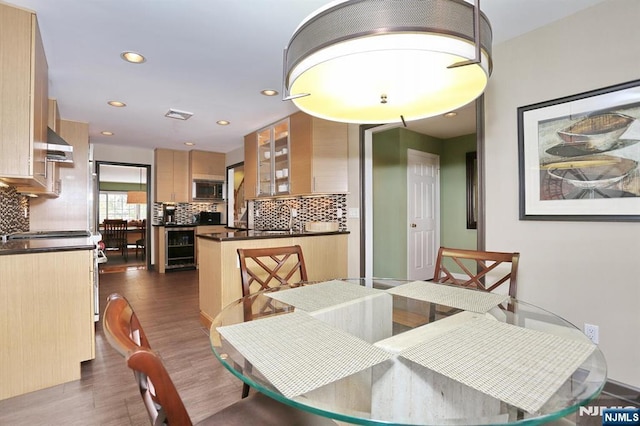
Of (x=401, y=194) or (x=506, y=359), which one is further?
(x=401, y=194)

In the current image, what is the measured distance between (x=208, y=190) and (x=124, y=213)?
6984mm

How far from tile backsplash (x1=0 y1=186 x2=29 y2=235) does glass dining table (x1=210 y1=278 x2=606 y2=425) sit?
11.1 feet

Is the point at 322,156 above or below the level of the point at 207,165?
below

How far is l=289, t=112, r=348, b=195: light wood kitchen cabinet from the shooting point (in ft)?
12.1

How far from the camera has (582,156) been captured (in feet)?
6.64

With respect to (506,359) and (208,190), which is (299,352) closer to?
(506,359)

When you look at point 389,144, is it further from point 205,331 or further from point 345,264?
point 205,331

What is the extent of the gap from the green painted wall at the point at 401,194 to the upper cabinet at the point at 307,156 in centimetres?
122

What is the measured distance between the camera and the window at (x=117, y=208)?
11163 mm

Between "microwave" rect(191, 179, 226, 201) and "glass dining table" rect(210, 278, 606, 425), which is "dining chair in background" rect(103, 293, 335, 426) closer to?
"glass dining table" rect(210, 278, 606, 425)

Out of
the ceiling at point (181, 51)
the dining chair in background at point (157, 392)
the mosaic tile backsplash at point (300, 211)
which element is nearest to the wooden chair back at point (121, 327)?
the dining chair in background at point (157, 392)

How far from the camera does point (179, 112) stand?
3957 millimetres

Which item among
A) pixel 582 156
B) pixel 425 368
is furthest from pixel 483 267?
pixel 425 368

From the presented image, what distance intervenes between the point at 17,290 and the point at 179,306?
6.30ft
